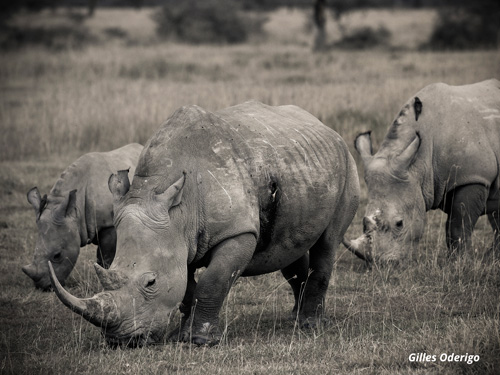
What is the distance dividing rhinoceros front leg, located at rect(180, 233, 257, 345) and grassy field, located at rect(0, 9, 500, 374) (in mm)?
170

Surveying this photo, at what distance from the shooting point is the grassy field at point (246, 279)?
536cm

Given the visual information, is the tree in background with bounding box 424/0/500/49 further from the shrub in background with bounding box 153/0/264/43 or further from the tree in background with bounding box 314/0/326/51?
the shrub in background with bounding box 153/0/264/43

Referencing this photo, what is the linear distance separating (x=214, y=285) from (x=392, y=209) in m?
3.28

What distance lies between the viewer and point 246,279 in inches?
320

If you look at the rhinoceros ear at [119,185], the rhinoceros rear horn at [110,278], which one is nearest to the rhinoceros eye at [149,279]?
the rhinoceros rear horn at [110,278]

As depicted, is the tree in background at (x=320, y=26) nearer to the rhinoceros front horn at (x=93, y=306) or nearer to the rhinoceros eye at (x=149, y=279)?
the rhinoceros eye at (x=149, y=279)

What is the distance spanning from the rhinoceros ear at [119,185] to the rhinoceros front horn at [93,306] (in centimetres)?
81

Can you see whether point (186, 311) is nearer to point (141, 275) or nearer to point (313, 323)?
point (141, 275)

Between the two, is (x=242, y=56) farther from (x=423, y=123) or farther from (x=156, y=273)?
(x=156, y=273)


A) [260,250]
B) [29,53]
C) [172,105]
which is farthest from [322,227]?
[29,53]

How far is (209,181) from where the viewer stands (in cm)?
561

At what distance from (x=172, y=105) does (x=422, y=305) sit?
9333 millimetres

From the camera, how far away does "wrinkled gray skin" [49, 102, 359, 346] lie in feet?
17.0

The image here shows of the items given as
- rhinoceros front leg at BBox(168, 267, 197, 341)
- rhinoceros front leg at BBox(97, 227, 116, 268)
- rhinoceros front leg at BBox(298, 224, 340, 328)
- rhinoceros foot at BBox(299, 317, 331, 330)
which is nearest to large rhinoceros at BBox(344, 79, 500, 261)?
rhinoceros front leg at BBox(298, 224, 340, 328)
